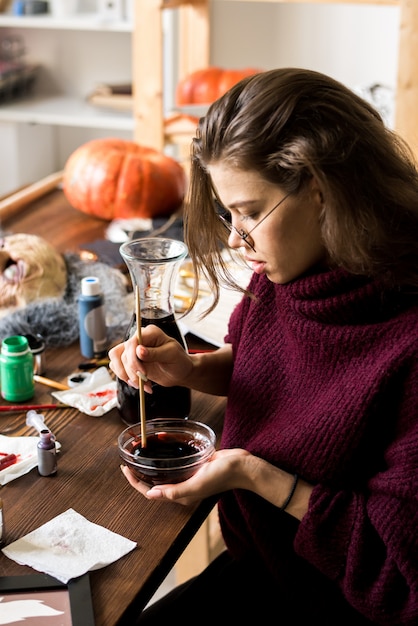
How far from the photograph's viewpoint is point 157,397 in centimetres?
135

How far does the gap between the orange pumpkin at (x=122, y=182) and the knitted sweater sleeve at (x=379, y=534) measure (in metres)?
1.28

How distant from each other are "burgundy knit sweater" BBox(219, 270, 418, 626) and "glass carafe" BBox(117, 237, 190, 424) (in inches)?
3.7

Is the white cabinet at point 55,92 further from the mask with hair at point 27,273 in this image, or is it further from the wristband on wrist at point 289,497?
the wristband on wrist at point 289,497

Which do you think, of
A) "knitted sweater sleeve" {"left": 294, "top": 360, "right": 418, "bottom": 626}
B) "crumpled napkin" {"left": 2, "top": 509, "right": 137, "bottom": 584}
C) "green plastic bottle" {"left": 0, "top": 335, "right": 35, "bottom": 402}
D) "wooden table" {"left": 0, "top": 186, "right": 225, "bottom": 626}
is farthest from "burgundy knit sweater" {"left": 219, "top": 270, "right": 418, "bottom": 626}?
"green plastic bottle" {"left": 0, "top": 335, "right": 35, "bottom": 402}

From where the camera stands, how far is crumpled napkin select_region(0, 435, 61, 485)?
48.4 inches

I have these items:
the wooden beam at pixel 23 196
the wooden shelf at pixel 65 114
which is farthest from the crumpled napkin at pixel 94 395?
the wooden shelf at pixel 65 114

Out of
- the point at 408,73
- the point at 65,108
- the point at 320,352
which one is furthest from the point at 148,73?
the point at 320,352

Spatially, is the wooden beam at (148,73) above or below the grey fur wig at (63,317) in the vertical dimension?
above

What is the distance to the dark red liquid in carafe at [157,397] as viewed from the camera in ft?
4.42

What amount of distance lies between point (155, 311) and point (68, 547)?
16.4 inches

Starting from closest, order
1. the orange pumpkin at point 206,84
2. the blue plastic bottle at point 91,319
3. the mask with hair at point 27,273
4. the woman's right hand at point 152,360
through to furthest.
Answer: the woman's right hand at point 152,360 < the blue plastic bottle at point 91,319 < the mask with hair at point 27,273 < the orange pumpkin at point 206,84

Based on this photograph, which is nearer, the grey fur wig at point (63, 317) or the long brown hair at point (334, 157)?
the long brown hair at point (334, 157)

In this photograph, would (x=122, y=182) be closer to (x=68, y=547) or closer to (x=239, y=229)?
(x=239, y=229)

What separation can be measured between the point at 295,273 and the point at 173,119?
55.7 inches
